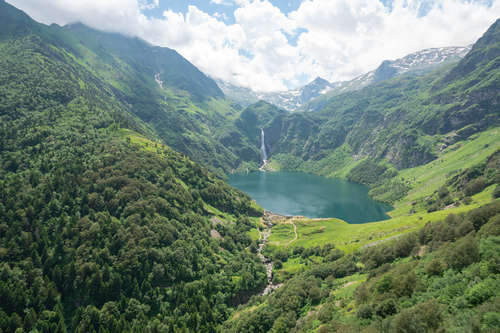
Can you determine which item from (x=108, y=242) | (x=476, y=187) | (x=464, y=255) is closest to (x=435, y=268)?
(x=464, y=255)

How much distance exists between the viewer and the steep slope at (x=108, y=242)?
261 ft

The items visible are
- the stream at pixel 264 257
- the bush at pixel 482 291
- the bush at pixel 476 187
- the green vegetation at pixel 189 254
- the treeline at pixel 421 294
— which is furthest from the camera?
the bush at pixel 476 187

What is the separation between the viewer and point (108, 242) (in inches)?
3856

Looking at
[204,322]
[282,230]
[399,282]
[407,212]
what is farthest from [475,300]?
[407,212]

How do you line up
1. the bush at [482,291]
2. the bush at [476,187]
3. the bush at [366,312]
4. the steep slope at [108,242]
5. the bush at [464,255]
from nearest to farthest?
the bush at [482,291]
the bush at [464,255]
the bush at [366,312]
the steep slope at [108,242]
the bush at [476,187]

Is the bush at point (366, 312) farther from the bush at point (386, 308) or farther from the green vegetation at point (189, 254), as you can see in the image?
the bush at point (386, 308)

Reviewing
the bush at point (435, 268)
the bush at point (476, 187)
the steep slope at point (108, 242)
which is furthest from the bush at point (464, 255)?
the bush at point (476, 187)

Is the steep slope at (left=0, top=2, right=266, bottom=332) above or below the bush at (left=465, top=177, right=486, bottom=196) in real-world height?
below

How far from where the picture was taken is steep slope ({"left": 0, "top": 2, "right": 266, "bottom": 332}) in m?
79.6

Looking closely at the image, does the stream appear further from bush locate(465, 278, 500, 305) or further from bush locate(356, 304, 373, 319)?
bush locate(465, 278, 500, 305)

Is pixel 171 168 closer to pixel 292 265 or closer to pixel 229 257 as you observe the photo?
pixel 229 257

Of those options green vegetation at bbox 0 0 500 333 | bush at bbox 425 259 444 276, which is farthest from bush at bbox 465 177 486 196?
bush at bbox 425 259 444 276

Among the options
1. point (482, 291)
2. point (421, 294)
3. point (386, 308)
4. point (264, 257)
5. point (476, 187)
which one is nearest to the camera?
point (482, 291)

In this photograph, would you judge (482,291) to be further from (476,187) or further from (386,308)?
(476,187)
